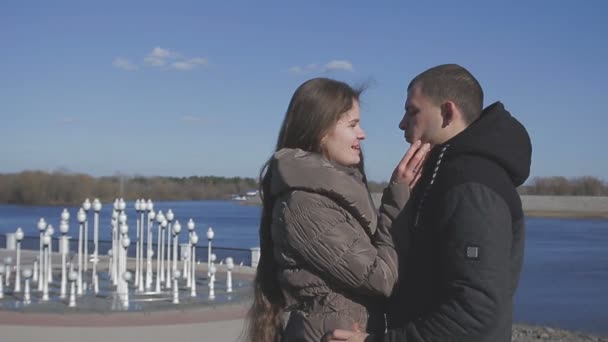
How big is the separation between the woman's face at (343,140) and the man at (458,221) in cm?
23

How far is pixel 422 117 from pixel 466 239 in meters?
0.52

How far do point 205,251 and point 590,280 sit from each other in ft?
42.2

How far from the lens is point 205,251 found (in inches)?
869

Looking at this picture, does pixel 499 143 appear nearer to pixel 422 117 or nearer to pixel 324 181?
pixel 422 117

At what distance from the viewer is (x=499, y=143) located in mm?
2604

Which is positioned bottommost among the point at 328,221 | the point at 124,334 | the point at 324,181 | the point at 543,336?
the point at 543,336

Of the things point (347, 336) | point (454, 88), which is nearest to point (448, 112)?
point (454, 88)

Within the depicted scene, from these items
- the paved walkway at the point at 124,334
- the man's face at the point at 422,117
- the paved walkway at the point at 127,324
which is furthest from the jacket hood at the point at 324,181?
the paved walkway at the point at 124,334

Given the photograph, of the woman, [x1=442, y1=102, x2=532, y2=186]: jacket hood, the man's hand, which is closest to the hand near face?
the woman

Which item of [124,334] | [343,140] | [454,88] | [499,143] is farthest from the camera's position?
[124,334]

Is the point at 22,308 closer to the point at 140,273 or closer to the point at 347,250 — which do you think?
the point at 140,273

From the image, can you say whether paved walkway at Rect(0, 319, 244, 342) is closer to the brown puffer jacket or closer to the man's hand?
the brown puffer jacket

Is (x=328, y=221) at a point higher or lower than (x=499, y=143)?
lower

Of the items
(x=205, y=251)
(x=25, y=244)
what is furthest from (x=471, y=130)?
(x=25, y=244)
